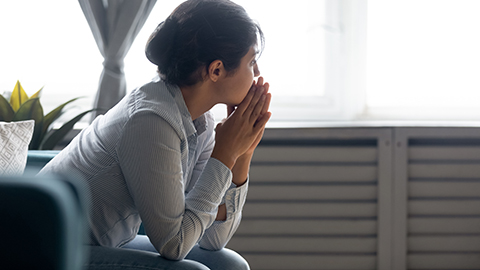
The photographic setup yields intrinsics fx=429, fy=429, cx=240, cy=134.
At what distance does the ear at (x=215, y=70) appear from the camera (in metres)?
0.95

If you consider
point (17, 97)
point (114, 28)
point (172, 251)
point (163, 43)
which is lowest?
point (172, 251)

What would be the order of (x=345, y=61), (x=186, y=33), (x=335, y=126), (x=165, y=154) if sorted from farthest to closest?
(x=345, y=61) → (x=335, y=126) → (x=186, y=33) → (x=165, y=154)

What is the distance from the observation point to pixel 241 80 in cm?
100

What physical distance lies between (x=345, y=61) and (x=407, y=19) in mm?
358

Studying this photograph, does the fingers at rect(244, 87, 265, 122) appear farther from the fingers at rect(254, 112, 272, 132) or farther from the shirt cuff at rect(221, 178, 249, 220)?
the shirt cuff at rect(221, 178, 249, 220)

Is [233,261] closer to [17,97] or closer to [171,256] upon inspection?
[171,256]

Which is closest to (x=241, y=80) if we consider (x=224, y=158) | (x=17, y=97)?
(x=224, y=158)

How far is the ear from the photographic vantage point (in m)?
0.95

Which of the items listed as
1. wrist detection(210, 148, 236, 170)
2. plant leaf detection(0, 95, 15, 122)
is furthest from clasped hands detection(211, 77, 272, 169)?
plant leaf detection(0, 95, 15, 122)

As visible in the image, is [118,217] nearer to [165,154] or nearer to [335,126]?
[165,154]

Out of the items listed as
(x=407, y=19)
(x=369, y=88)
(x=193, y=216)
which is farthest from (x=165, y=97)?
(x=407, y=19)

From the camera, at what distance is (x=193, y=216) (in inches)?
33.8

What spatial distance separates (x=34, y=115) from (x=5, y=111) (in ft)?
0.33

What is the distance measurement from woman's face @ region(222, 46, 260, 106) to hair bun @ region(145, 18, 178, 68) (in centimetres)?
15
